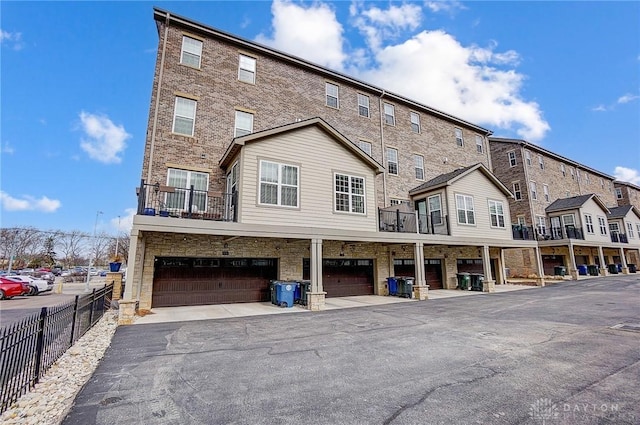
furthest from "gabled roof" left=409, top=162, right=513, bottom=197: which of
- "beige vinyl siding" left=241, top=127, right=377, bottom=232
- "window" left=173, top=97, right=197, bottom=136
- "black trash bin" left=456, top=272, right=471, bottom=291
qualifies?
"window" left=173, top=97, right=197, bottom=136

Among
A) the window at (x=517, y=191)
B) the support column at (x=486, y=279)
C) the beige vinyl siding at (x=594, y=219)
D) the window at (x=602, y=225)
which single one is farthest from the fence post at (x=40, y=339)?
the window at (x=602, y=225)

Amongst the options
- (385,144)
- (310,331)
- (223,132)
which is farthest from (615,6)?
(310,331)

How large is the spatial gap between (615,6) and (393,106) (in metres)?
12.0

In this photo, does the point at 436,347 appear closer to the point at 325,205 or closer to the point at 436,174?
the point at 325,205

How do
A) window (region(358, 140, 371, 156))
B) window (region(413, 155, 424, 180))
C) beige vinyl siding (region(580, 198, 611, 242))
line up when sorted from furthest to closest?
beige vinyl siding (region(580, 198, 611, 242)) < window (region(413, 155, 424, 180)) < window (region(358, 140, 371, 156))

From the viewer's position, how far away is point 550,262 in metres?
26.3

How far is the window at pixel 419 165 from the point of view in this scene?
20077mm

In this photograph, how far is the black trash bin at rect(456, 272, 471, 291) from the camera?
1791cm

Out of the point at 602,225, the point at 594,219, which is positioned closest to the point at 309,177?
the point at 594,219

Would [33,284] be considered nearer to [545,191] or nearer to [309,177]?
[309,177]

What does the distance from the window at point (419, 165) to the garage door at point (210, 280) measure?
39.3 ft

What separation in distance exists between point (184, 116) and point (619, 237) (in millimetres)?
39631

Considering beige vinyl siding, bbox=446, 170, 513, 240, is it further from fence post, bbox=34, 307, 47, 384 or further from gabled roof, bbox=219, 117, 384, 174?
fence post, bbox=34, 307, 47, 384

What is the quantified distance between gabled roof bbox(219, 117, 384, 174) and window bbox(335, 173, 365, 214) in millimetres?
1095
